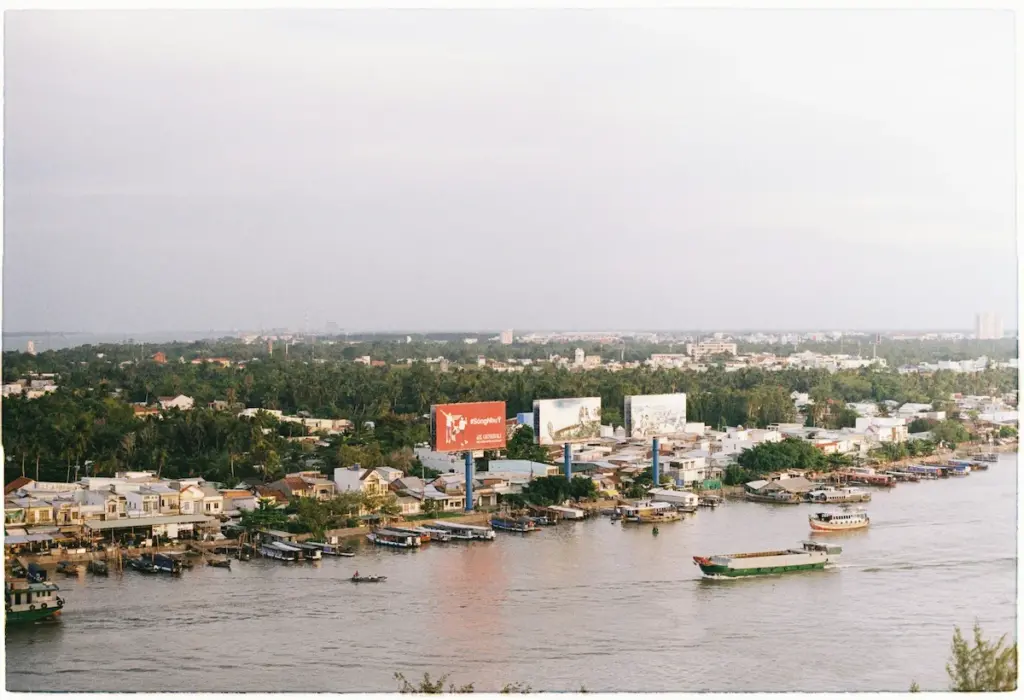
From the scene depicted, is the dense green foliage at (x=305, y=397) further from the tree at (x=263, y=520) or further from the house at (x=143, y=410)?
the tree at (x=263, y=520)

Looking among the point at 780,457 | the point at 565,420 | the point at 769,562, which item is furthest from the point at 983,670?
the point at 780,457

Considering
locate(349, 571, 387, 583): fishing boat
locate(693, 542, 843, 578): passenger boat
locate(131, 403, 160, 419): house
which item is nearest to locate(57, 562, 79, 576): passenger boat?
locate(349, 571, 387, 583): fishing boat

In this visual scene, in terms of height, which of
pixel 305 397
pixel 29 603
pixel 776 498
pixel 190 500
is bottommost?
pixel 776 498

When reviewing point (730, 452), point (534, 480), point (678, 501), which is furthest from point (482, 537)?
point (730, 452)

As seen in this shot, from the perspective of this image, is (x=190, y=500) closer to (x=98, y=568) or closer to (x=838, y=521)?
(x=98, y=568)

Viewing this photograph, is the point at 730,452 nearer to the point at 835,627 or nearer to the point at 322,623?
the point at 835,627
